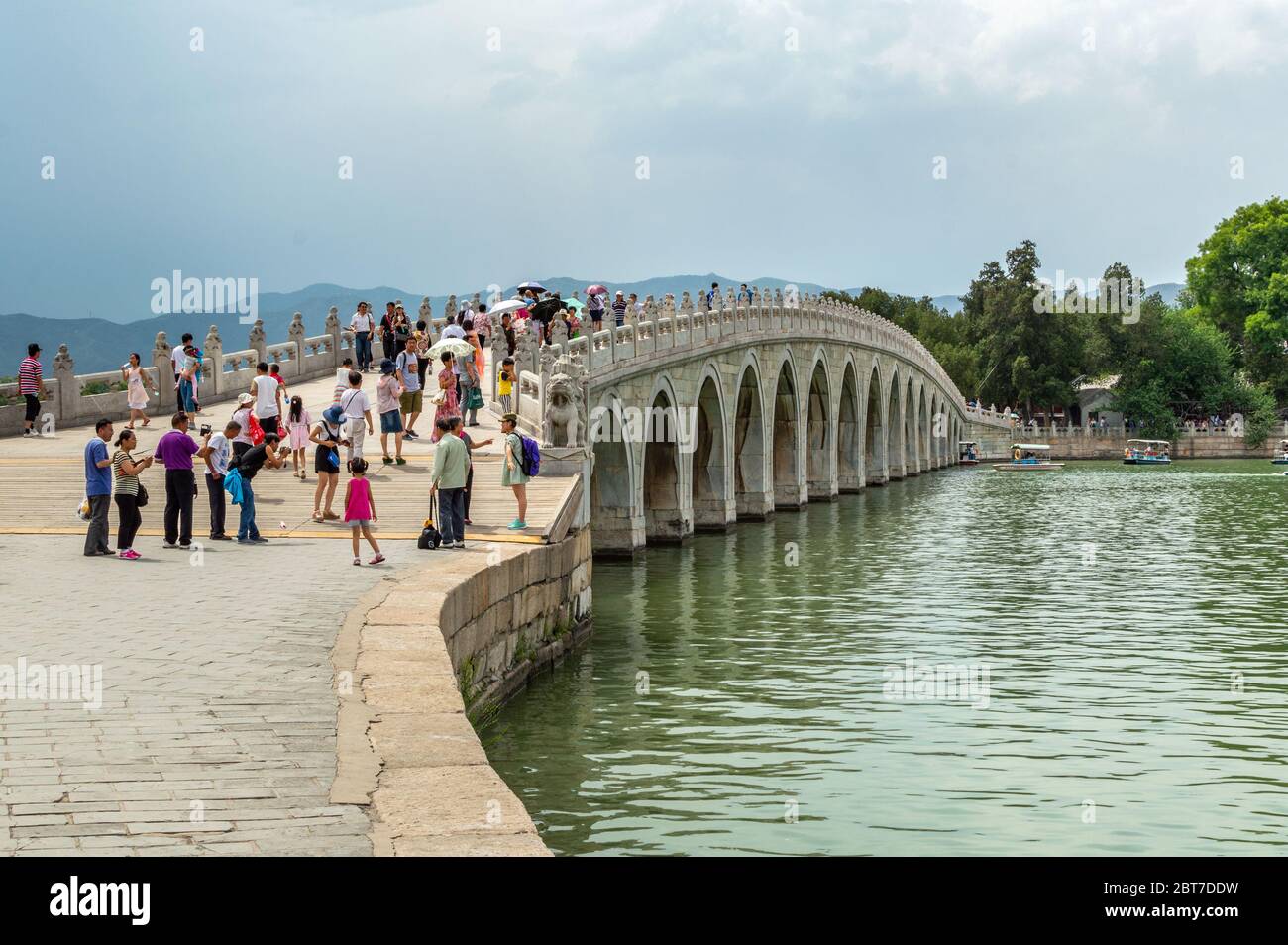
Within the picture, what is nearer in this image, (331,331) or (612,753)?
(612,753)

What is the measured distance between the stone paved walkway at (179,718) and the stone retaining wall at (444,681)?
0.19 m

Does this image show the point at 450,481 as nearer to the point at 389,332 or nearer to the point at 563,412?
the point at 563,412

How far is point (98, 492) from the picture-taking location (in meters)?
16.4

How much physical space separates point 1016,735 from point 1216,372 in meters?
88.1

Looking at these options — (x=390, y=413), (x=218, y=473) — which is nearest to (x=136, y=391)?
(x=390, y=413)

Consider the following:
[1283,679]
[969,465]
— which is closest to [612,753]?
[1283,679]

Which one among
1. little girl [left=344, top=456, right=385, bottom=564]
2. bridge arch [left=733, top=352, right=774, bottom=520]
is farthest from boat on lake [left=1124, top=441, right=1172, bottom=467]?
little girl [left=344, top=456, right=385, bottom=564]

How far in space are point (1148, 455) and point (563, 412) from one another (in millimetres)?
71818

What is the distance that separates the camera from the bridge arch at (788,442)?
48781mm

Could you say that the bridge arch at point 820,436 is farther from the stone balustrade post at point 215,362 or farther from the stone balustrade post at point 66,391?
the stone balustrade post at point 66,391

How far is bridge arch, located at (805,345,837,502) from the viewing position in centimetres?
5375

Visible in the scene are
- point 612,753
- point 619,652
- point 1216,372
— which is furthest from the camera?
point 1216,372
